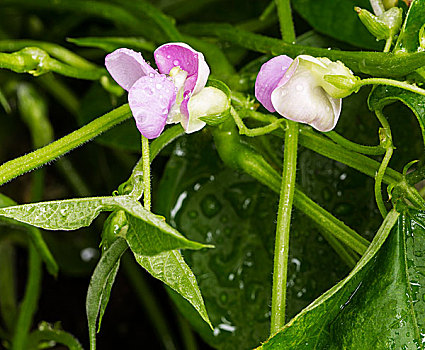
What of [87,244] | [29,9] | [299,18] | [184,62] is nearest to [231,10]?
[299,18]

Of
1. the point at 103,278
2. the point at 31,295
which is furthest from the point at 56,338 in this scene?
the point at 103,278

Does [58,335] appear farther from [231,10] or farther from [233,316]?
[231,10]

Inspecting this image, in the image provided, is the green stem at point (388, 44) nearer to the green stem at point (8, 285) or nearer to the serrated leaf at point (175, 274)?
the serrated leaf at point (175, 274)

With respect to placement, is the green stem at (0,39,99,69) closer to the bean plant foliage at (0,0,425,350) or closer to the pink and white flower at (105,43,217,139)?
the bean plant foliage at (0,0,425,350)

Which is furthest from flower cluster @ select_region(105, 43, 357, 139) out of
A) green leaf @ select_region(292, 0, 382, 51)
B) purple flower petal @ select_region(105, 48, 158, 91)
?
green leaf @ select_region(292, 0, 382, 51)

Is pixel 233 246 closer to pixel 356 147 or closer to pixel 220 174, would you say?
pixel 220 174

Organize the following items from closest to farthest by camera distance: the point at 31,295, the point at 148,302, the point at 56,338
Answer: the point at 56,338
the point at 31,295
the point at 148,302

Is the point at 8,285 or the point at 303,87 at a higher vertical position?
the point at 303,87
